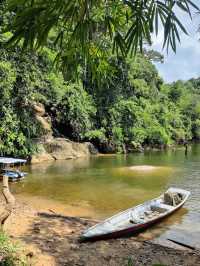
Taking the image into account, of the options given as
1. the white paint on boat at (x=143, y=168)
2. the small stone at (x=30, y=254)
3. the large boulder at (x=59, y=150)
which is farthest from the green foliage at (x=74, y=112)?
the small stone at (x=30, y=254)

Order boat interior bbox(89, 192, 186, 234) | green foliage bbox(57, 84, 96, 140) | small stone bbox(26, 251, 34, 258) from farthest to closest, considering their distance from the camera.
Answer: green foliage bbox(57, 84, 96, 140) → boat interior bbox(89, 192, 186, 234) → small stone bbox(26, 251, 34, 258)

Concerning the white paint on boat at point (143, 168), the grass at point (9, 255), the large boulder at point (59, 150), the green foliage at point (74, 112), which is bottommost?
the grass at point (9, 255)

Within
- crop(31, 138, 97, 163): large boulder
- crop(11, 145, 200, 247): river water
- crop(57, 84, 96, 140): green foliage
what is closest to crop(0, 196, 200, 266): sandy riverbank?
crop(11, 145, 200, 247): river water

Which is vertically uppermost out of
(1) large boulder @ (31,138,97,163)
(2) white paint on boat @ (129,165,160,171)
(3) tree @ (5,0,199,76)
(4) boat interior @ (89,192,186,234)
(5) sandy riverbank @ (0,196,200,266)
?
(3) tree @ (5,0,199,76)

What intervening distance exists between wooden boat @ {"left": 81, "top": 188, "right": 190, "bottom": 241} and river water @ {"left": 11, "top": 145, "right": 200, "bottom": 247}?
0.34m

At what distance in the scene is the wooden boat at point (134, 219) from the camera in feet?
33.3

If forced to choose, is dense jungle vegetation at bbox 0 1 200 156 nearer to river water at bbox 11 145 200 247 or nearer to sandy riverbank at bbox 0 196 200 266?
river water at bbox 11 145 200 247

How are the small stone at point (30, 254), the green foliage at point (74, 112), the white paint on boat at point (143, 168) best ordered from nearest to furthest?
the small stone at point (30, 254) < the white paint on boat at point (143, 168) < the green foliage at point (74, 112)

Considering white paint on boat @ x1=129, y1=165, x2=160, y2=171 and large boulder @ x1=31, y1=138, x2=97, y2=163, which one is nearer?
white paint on boat @ x1=129, y1=165, x2=160, y2=171

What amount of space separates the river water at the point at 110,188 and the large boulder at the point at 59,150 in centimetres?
131

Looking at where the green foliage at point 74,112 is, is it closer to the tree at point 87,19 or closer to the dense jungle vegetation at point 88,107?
the dense jungle vegetation at point 88,107

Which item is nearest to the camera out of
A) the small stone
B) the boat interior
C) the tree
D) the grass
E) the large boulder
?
the tree

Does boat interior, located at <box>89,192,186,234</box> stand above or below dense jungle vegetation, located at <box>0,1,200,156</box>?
below

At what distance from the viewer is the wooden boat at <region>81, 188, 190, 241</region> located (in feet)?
33.3
